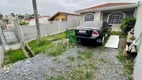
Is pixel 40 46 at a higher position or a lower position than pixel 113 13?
lower

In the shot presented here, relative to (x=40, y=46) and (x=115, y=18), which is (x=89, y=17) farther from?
(x=40, y=46)

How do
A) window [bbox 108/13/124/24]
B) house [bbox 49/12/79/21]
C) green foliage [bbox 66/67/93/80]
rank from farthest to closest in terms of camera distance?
1. house [bbox 49/12/79/21]
2. window [bbox 108/13/124/24]
3. green foliage [bbox 66/67/93/80]

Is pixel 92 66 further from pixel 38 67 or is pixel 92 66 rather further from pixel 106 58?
pixel 38 67

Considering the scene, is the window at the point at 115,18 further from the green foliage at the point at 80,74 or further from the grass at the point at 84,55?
the green foliage at the point at 80,74

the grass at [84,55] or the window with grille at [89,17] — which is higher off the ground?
the window with grille at [89,17]

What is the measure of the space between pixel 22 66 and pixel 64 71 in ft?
5.15

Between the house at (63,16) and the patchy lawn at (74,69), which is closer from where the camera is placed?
the patchy lawn at (74,69)

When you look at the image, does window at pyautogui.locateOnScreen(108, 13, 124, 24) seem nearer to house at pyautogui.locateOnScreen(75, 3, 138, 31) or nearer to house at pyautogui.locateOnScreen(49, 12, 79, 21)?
house at pyautogui.locateOnScreen(75, 3, 138, 31)

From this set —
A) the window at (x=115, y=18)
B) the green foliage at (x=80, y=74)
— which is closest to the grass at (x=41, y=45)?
the green foliage at (x=80, y=74)

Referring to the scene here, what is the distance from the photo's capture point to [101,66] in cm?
324

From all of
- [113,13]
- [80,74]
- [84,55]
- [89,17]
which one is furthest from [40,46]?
[113,13]

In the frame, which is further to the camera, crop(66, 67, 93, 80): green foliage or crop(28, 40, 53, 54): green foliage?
crop(28, 40, 53, 54): green foliage

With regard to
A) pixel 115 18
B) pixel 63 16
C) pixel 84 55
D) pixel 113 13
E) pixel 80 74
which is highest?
pixel 63 16

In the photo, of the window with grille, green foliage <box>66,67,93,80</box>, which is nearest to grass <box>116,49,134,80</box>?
green foliage <box>66,67,93,80</box>
